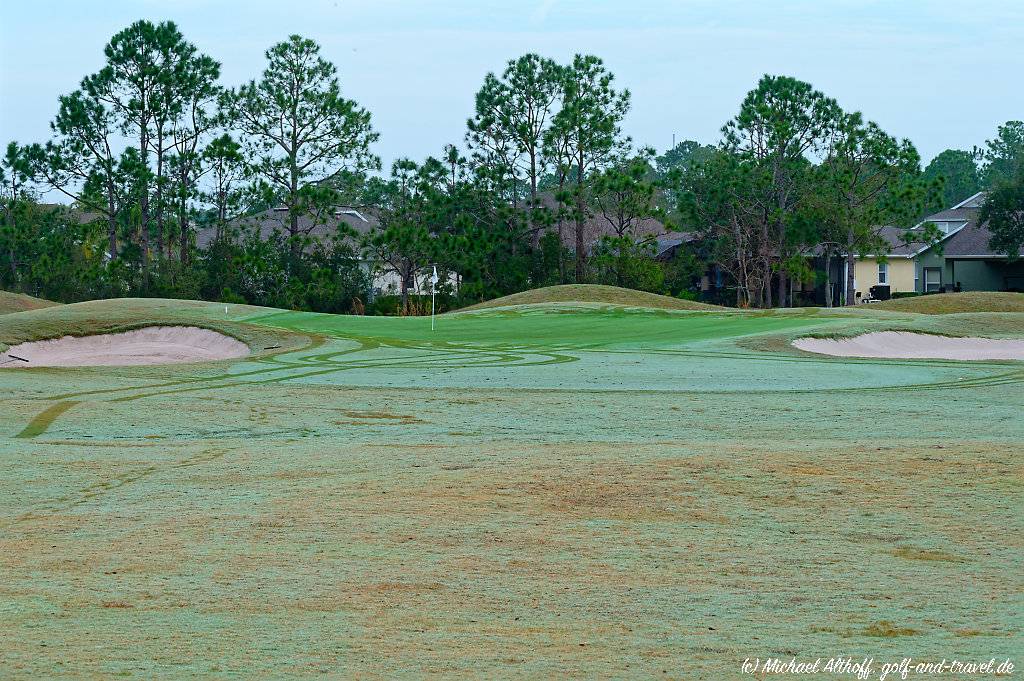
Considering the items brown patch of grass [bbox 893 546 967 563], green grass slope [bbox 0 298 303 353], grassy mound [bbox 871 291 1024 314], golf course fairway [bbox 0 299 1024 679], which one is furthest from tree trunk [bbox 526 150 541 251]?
brown patch of grass [bbox 893 546 967 563]

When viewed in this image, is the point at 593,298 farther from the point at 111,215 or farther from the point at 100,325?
the point at 111,215

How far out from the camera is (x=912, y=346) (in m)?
34.2

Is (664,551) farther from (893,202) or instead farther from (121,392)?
(893,202)

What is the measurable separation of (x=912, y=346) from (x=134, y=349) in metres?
20.6

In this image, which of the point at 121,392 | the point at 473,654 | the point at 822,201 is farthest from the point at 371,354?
the point at 822,201

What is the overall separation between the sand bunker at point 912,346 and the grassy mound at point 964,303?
18653 mm

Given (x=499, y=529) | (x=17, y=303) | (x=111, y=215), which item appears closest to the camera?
(x=499, y=529)

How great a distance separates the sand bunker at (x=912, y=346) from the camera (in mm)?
32875

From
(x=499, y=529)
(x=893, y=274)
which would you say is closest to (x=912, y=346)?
(x=499, y=529)

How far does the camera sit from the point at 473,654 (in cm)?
646

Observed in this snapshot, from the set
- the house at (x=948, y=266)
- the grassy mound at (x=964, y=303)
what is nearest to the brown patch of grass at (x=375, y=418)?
the grassy mound at (x=964, y=303)

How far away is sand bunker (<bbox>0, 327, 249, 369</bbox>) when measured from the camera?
3262 cm

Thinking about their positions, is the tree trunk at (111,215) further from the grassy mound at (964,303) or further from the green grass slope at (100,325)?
the grassy mound at (964,303)

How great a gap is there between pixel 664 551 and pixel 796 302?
77984 millimetres
